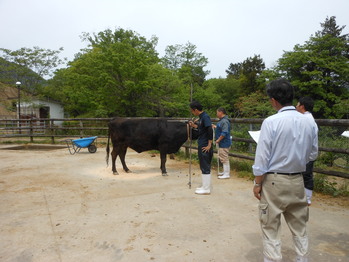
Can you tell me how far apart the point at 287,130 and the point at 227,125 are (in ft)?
12.1

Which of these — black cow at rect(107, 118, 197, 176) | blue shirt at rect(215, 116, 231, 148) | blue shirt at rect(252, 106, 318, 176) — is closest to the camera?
blue shirt at rect(252, 106, 318, 176)

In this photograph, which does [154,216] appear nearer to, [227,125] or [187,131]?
[227,125]

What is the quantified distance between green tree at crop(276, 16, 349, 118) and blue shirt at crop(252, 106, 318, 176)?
23661 millimetres

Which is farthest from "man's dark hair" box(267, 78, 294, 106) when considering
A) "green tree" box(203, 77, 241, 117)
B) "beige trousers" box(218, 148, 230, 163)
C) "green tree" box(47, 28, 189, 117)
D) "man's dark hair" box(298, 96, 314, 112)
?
"green tree" box(203, 77, 241, 117)

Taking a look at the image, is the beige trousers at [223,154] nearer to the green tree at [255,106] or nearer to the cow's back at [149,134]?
the cow's back at [149,134]

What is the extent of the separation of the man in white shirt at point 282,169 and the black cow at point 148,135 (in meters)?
4.56

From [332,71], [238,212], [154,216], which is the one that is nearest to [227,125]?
[238,212]

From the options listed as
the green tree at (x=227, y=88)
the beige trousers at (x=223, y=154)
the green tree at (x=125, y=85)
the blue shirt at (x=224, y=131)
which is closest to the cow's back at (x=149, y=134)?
the blue shirt at (x=224, y=131)

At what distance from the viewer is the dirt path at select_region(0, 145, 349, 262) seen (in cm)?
274

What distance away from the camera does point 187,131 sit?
6.73 m

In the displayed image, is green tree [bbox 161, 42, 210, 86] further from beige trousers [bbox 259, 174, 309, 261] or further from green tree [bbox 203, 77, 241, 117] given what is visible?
beige trousers [bbox 259, 174, 309, 261]

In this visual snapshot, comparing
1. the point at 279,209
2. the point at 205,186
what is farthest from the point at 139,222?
the point at 279,209

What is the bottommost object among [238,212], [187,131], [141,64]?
[238,212]

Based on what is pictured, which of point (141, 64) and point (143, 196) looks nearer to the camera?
point (143, 196)
